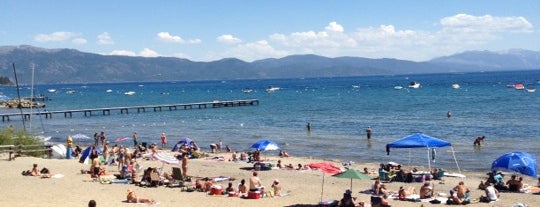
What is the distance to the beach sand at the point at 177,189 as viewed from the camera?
720 inches

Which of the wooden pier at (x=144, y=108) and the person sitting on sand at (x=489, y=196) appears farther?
the wooden pier at (x=144, y=108)

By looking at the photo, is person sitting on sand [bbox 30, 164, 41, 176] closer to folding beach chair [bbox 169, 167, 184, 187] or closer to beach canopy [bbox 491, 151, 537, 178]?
folding beach chair [bbox 169, 167, 184, 187]

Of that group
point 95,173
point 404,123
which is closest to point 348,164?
point 95,173

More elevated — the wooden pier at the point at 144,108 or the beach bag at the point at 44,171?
the beach bag at the point at 44,171

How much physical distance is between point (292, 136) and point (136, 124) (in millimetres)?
21727

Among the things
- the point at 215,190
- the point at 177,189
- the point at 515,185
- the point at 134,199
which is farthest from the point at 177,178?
the point at 515,185

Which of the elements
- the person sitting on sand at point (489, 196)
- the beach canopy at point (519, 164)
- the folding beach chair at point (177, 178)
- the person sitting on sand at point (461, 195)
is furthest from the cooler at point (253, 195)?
the beach canopy at point (519, 164)

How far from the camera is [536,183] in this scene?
22.8 meters

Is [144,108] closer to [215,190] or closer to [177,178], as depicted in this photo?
[177,178]

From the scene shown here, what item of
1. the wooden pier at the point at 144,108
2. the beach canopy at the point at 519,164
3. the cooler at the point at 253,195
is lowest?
the wooden pier at the point at 144,108

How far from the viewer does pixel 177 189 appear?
20.7 metres

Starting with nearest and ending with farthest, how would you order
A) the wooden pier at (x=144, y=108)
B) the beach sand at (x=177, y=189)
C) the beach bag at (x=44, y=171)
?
the beach sand at (x=177, y=189) → the beach bag at (x=44, y=171) → the wooden pier at (x=144, y=108)

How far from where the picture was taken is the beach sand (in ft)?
60.0

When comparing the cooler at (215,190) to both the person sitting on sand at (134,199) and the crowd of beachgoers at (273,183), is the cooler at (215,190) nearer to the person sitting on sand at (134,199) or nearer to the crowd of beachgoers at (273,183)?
the crowd of beachgoers at (273,183)
